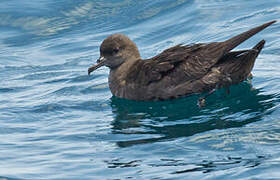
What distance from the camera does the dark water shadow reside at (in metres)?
6.59

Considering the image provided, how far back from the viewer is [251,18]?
11.3 metres

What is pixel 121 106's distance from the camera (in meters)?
8.08

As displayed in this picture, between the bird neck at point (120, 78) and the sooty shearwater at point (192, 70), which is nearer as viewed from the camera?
the sooty shearwater at point (192, 70)

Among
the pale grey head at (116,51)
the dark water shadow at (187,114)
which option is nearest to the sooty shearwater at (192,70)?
the dark water shadow at (187,114)

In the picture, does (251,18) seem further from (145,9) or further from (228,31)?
(145,9)

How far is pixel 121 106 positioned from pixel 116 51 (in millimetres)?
931

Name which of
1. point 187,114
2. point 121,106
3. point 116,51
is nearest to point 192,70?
point 187,114

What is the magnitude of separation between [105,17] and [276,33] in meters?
3.61

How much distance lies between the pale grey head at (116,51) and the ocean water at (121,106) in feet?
1.63

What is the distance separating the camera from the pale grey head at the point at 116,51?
8562mm

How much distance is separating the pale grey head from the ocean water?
0.50 metres

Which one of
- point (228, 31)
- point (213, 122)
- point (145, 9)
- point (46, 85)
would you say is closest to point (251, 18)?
point (228, 31)

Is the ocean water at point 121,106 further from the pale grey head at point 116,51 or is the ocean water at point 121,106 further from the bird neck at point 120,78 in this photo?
the pale grey head at point 116,51

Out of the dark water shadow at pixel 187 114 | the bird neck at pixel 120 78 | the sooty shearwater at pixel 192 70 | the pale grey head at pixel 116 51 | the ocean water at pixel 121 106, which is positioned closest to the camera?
the ocean water at pixel 121 106
